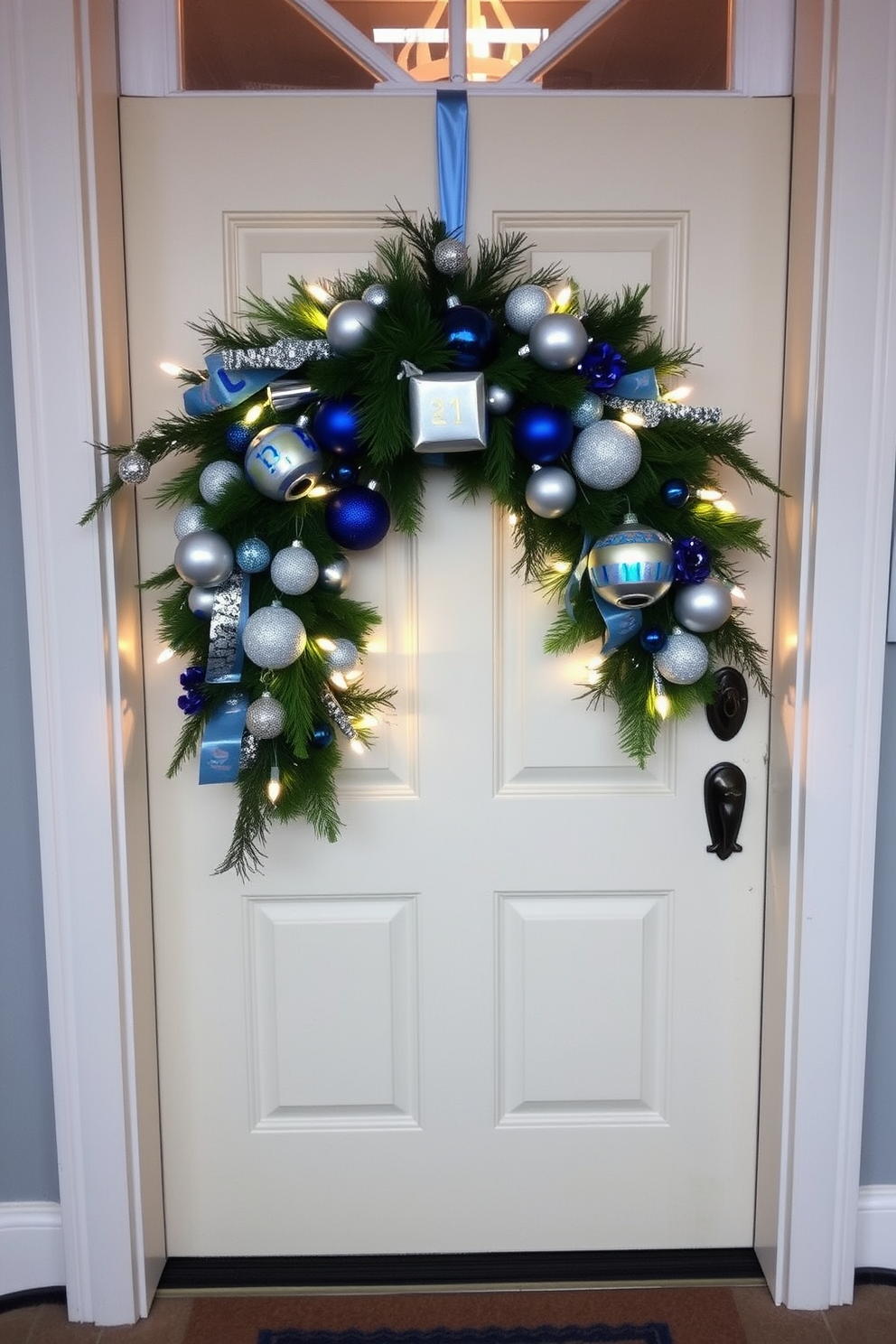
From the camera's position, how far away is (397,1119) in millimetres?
1724

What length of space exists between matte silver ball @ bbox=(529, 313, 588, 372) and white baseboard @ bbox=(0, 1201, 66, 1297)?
159cm

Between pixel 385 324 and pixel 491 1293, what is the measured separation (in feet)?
5.12

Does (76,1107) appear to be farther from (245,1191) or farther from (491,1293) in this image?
(491,1293)

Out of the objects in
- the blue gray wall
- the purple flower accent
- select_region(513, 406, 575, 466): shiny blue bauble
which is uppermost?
the purple flower accent

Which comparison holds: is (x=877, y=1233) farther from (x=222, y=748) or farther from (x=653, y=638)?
(x=222, y=748)

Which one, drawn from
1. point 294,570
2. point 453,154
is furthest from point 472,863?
point 453,154

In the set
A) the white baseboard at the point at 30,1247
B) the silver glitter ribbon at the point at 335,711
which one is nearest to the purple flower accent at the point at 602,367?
the silver glitter ribbon at the point at 335,711

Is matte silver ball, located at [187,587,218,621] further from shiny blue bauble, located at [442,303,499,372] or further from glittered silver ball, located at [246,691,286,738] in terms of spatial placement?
shiny blue bauble, located at [442,303,499,372]

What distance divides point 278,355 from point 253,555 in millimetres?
282

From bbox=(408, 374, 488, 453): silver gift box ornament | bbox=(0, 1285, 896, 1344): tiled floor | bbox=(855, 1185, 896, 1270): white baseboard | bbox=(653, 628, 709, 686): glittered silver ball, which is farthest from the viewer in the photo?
bbox=(855, 1185, 896, 1270): white baseboard

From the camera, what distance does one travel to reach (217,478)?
4.67 ft

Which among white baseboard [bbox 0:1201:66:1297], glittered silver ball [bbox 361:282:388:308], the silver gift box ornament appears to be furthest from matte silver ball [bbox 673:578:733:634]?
white baseboard [bbox 0:1201:66:1297]

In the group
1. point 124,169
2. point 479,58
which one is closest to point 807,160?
point 479,58

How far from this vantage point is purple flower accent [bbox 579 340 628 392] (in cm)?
142
